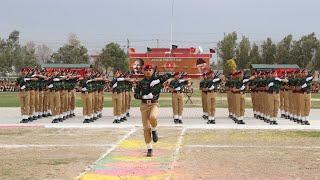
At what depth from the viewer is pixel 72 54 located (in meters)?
69.8

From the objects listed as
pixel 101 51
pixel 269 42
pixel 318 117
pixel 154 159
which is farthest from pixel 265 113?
pixel 101 51

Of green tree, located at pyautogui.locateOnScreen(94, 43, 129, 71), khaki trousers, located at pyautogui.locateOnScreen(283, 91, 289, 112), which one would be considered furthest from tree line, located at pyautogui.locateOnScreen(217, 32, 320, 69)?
khaki trousers, located at pyautogui.locateOnScreen(283, 91, 289, 112)

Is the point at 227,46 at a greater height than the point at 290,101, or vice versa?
the point at 227,46

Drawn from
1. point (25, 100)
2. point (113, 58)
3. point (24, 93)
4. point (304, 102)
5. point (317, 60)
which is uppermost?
point (113, 58)

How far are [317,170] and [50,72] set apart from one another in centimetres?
1292

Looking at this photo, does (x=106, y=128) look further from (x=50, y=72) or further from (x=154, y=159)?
(x=154, y=159)

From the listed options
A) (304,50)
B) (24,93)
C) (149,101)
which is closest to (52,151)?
(149,101)

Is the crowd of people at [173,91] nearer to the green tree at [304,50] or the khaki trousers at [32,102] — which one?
the khaki trousers at [32,102]

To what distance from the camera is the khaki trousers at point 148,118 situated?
12688 mm

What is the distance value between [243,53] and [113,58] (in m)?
14.6

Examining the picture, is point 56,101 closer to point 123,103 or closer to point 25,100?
point 25,100

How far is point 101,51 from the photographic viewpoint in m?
68.0

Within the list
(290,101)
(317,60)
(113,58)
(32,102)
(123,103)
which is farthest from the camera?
(113,58)

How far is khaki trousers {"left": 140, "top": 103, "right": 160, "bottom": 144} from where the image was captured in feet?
41.6
